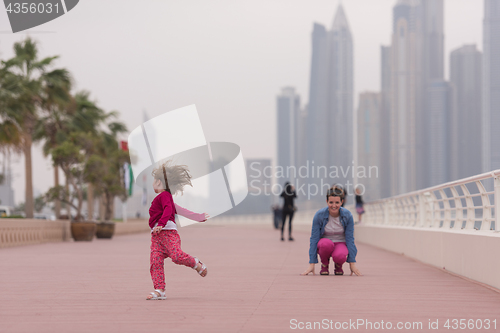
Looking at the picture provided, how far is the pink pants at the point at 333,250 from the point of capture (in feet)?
32.2

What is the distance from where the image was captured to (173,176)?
7199mm

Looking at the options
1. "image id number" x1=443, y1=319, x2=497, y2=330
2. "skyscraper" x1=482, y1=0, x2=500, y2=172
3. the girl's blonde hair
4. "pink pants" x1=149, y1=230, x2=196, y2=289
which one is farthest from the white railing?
"skyscraper" x1=482, y1=0, x2=500, y2=172

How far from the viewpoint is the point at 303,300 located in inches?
268

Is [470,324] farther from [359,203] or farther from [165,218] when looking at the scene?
[359,203]

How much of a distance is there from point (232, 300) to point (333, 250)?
3.37 m

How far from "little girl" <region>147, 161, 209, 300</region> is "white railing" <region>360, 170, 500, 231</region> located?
3.59 m

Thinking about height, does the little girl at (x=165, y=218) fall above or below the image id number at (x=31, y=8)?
below

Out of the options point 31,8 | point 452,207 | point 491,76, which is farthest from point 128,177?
point 491,76

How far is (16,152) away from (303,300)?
20.7m

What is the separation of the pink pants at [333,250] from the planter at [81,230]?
16803 mm

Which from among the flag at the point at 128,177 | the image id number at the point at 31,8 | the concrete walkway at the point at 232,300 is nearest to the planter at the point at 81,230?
the image id number at the point at 31,8

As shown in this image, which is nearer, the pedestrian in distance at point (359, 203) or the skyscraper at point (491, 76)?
the pedestrian in distance at point (359, 203)

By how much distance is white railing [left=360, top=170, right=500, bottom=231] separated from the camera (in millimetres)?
8945
